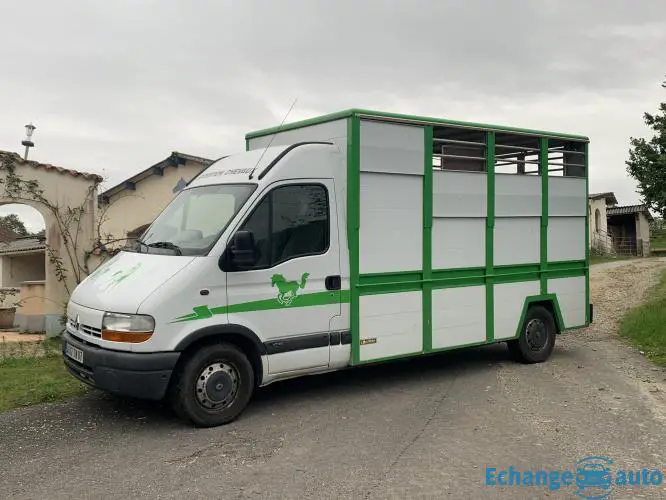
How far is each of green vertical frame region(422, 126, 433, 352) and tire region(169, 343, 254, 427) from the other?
233 centimetres

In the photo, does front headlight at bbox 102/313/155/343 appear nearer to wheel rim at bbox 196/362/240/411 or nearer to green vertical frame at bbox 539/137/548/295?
wheel rim at bbox 196/362/240/411

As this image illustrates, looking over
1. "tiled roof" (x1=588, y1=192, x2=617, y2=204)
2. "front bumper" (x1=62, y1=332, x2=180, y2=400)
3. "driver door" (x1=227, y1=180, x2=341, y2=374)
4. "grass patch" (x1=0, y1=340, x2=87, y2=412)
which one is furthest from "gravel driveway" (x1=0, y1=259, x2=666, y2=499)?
"tiled roof" (x1=588, y1=192, x2=617, y2=204)

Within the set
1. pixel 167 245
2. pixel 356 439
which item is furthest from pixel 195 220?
pixel 356 439

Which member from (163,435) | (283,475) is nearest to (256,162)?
(163,435)

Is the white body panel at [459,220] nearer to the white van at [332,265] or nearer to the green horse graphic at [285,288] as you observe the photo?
the white van at [332,265]

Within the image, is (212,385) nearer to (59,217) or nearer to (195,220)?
(195,220)

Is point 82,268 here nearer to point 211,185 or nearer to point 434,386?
point 211,185

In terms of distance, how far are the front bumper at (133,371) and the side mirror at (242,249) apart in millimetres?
1002

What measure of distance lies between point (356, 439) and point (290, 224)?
7.19ft

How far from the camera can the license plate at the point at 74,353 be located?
6051 mm

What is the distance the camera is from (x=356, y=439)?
225 inches

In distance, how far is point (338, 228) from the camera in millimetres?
6906

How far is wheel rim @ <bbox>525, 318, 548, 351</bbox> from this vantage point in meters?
8.91

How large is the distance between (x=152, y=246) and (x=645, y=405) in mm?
5310
